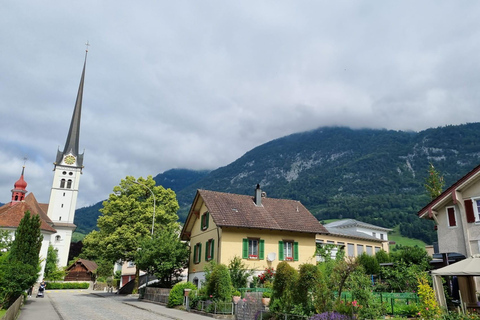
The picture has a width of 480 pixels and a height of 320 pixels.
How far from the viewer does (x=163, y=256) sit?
103 ft

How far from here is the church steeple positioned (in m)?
90.5

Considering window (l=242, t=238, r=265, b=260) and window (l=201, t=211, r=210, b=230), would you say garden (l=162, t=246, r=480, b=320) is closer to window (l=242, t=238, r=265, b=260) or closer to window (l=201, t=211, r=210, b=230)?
window (l=242, t=238, r=265, b=260)

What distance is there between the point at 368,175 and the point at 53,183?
6170 inches

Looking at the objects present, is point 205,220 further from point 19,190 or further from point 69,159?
point 69,159

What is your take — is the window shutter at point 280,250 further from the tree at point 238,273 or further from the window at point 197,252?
the window at point 197,252

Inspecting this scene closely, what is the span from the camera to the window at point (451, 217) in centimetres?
2520

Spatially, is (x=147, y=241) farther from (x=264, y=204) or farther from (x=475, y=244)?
(x=475, y=244)

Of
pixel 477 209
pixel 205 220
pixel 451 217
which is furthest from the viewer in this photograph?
pixel 205 220

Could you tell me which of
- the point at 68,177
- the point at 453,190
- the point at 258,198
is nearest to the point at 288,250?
the point at 258,198

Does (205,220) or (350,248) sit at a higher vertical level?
(205,220)

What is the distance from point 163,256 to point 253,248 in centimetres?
807

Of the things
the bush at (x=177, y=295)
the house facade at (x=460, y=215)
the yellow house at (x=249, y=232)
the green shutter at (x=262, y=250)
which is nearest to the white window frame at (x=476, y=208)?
the house facade at (x=460, y=215)

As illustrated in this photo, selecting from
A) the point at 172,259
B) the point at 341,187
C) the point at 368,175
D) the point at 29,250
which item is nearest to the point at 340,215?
the point at 341,187

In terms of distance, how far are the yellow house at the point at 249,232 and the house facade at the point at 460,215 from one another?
10.3 meters
